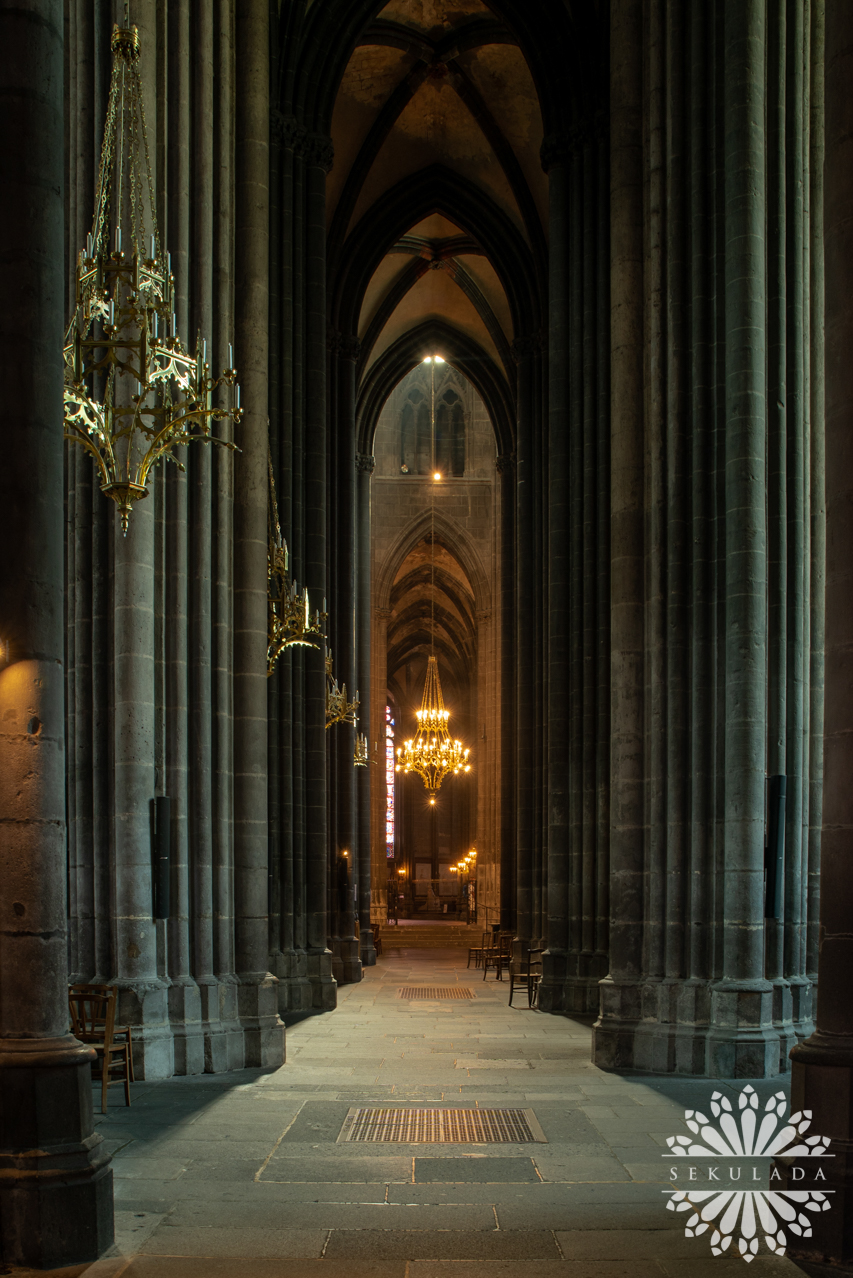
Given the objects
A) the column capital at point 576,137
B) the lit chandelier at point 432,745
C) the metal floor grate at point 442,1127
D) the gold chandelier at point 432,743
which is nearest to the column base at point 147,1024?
the metal floor grate at point 442,1127

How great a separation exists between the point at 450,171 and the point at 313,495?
1020 centimetres

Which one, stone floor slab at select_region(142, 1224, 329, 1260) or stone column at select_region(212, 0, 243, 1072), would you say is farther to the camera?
stone column at select_region(212, 0, 243, 1072)

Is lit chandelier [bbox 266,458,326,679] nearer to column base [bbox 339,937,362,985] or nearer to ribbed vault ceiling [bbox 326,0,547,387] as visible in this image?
column base [bbox 339,937,362,985]

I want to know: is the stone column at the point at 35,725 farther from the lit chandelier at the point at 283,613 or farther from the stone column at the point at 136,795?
the lit chandelier at the point at 283,613

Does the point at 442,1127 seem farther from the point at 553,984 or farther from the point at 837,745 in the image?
the point at 553,984

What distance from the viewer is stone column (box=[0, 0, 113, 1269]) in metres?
5.55

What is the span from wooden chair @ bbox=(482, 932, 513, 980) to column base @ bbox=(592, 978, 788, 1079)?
29.2 ft

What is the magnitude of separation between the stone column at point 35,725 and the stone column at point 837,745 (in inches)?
132

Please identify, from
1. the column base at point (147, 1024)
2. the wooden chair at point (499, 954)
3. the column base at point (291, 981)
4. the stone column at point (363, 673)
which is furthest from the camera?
the stone column at point (363, 673)

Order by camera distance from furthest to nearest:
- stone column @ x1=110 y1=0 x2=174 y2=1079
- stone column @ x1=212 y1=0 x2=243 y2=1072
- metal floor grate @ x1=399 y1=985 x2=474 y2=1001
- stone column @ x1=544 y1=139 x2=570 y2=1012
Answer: metal floor grate @ x1=399 y1=985 x2=474 y2=1001 < stone column @ x1=544 y1=139 x2=570 y2=1012 < stone column @ x1=212 y1=0 x2=243 y2=1072 < stone column @ x1=110 y1=0 x2=174 y2=1079

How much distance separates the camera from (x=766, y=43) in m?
11.4

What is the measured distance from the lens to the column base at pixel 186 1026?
1041cm

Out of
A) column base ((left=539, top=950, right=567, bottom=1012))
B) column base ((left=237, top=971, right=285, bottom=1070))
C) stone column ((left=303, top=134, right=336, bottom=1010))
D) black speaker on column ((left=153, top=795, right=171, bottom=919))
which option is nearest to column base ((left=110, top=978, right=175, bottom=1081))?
black speaker on column ((left=153, top=795, right=171, bottom=919))

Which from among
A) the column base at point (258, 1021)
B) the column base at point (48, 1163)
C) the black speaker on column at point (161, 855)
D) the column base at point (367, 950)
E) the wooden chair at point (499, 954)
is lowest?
the column base at point (367, 950)
